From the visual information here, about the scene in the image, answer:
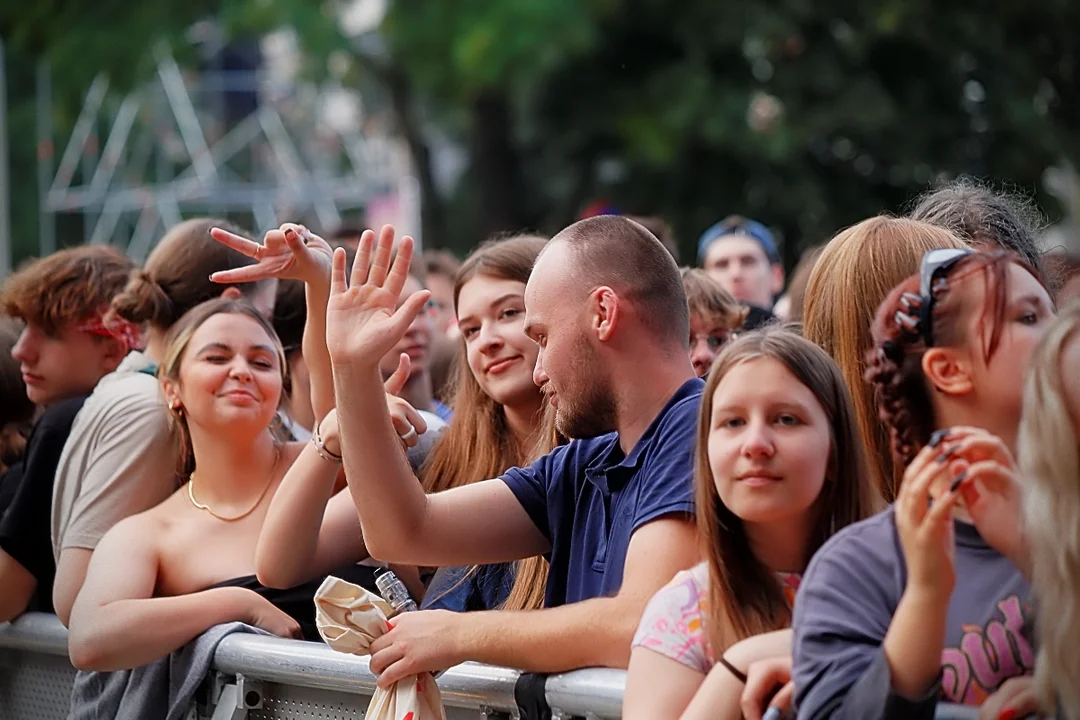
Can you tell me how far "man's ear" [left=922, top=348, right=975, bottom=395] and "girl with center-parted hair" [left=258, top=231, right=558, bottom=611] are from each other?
1478mm

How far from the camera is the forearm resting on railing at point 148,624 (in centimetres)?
412

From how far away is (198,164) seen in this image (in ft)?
82.2

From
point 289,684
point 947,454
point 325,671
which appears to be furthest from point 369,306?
point 947,454

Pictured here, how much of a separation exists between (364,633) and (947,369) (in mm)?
1448

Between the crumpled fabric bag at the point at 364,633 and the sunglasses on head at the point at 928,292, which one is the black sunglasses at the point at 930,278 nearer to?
the sunglasses on head at the point at 928,292

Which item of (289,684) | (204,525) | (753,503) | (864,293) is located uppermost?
(864,293)

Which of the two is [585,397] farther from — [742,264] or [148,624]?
[742,264]

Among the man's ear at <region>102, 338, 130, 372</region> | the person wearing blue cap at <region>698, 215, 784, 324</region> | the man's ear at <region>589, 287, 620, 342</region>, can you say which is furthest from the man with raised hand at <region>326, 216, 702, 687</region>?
the person wearing blue cap at <region>698, 215, 784, 324</region>

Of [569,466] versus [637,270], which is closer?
[637,270]

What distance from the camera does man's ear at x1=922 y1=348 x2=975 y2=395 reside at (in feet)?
8.84

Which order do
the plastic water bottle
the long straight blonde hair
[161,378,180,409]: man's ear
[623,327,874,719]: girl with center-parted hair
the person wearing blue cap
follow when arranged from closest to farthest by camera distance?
the long straight blonde hair < [623,327,874,719]: girl with center-parted hair < the plastic water bottle < [161,378,180,409]: man's ear < the person wearing blue cap

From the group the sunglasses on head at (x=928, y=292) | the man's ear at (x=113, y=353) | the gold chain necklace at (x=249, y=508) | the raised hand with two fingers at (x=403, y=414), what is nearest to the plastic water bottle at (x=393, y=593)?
the raised hand with two fingers at (x=403, y=414)

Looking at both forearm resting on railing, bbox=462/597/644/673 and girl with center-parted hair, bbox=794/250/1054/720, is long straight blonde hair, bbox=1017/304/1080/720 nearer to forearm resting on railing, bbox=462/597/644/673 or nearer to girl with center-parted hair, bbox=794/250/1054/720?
girl with center-parted hair, bbox=794/250/1054/720

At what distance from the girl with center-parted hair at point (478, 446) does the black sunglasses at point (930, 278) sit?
4.90 ft
